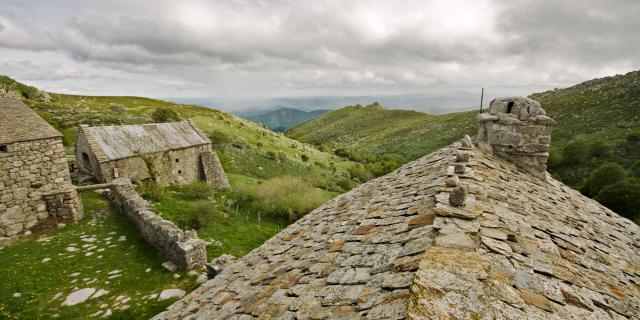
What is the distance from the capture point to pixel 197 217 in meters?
15.9

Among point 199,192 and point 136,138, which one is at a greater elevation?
point 136,138

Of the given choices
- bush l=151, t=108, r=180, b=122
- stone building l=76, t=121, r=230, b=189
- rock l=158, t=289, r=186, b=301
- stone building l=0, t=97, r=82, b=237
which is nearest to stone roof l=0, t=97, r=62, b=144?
stone building l=0, t=97, r=82, b=237

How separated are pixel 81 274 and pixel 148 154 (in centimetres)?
1264

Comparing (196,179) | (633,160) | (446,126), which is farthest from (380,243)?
→ (446,126)

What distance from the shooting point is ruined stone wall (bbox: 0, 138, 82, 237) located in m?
12.9

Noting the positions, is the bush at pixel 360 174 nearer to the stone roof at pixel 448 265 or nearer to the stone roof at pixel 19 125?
the stone roof at pixel 19 125

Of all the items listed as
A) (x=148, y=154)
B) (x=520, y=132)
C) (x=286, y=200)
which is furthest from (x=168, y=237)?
(x=148, y=154)

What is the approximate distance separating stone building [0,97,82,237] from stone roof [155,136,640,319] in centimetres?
1110

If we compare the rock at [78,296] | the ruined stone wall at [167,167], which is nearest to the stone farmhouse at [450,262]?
the rock at [78,296]

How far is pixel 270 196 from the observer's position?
20.6 m

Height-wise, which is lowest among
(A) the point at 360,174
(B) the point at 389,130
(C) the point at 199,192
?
(A) the point at 360,174

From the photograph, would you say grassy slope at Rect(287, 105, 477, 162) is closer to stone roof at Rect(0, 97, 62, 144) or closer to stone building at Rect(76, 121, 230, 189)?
stone building at Rect(76, 121, 230, 189)

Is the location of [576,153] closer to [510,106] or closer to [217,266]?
[510,106]

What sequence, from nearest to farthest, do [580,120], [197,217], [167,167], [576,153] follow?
[197,217], [167,167], [576,153], [580,120]
